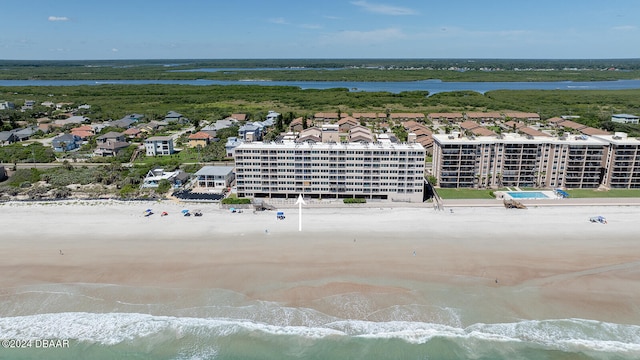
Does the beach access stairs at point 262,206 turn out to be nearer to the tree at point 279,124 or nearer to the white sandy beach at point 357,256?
the white sandy beach at point 357,256

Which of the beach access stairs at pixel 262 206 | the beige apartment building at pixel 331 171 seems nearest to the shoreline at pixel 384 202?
the beach access stairs at pixel 262 206

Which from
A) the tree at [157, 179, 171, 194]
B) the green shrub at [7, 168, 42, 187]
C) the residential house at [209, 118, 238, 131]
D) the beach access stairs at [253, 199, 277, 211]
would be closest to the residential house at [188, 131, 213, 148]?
the residential house at [209, 118, 238, 131]

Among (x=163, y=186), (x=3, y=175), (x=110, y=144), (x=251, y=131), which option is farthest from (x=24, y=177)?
(x=251, y=131)

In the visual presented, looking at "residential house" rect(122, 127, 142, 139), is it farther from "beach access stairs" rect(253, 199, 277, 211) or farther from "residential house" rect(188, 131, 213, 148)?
"beach access stairs" rect(253, 199, 277, 211)

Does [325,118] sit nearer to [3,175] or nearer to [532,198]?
[532,198]

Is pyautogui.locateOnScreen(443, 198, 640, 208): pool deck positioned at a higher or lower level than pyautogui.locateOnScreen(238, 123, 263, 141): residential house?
lower

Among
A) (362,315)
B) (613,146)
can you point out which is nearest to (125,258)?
(362,315)
